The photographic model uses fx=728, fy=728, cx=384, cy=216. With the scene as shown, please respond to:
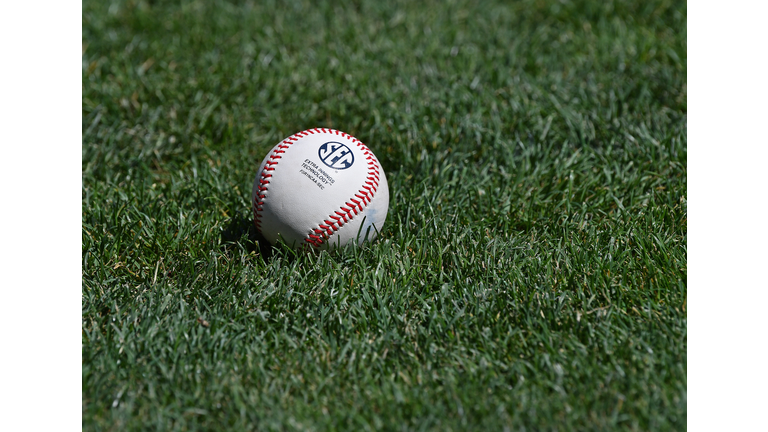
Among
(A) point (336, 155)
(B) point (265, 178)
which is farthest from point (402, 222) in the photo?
(B) point (265, 178)

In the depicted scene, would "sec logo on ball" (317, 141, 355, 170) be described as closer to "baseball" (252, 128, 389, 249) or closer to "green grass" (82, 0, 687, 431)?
"baseball" (252, 128, 389, 249)

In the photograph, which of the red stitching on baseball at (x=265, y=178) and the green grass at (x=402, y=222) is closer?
the green grass at (x=402, y=222)

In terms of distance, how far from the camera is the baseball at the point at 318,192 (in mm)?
3625

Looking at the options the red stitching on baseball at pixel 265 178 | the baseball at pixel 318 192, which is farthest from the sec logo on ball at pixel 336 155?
the red stitching on baseball at pixel 265 178

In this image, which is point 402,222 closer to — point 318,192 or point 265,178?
point 318,192

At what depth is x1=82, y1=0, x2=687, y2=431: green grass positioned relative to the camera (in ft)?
10.2

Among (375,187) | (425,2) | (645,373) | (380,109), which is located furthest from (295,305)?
(425,2)

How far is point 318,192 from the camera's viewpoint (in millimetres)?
3613

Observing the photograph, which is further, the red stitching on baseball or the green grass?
the red stitching on baseball

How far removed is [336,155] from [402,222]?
68 cm

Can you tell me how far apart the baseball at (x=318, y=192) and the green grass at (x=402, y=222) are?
0.18m

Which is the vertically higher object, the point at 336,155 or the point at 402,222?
the point at 336,155

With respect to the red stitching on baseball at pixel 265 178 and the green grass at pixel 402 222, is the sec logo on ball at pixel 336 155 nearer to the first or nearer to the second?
the red stitching on baseball at pixel 265 178

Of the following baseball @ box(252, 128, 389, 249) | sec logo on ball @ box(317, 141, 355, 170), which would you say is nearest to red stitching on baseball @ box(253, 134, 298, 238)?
baseball @ box(252, 128, 389, 249)
